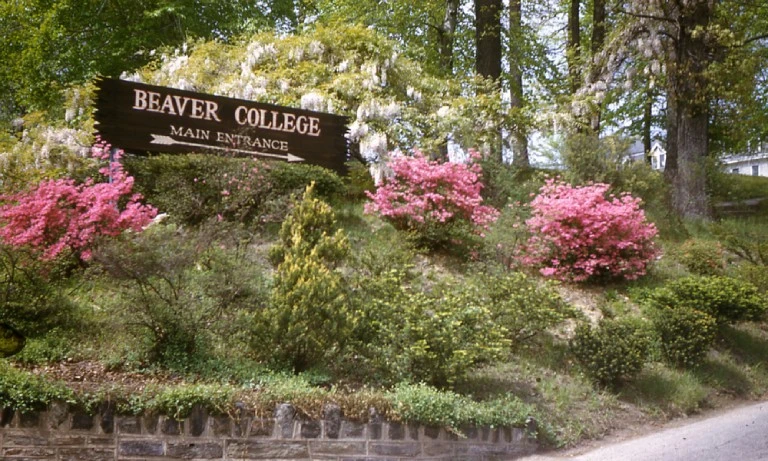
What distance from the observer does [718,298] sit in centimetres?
908

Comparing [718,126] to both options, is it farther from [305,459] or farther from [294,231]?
[305,459]

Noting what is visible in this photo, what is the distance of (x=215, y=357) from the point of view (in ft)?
23.5

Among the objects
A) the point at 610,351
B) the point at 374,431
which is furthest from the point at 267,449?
the point at 610,351

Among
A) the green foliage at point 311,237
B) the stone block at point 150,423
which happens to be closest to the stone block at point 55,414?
the stone block at point 150,423

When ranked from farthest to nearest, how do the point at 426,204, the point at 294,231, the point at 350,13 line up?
the point at 350,13
the point at 426,204
the point at 294,231

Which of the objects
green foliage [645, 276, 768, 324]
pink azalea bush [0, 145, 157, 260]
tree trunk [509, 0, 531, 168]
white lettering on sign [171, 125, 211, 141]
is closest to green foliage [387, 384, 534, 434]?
green foliage [645, 276, 768, 324]

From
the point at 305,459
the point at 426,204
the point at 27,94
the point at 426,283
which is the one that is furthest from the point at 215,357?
the point at 27,94

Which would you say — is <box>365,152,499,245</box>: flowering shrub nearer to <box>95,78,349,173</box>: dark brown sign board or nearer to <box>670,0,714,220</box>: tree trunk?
<box>95,78,349,173</box>: dark brown sign board

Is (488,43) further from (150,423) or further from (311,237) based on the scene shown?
(150,423)

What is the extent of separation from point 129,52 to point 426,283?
44.6 feet

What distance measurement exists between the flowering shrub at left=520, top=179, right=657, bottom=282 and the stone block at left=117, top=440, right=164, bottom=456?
647 centimetres

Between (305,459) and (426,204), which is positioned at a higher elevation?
(426,204)

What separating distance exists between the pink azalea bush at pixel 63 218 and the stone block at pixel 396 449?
14.5ft

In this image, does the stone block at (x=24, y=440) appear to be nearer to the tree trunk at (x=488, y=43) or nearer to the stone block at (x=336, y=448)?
the stone block at (x=336, y=448)
